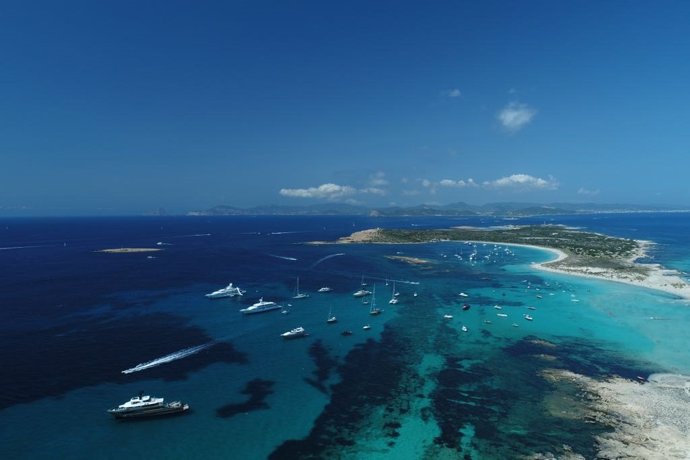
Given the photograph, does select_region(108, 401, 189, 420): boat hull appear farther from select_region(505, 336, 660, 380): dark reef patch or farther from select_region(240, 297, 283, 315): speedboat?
select_region(505, 336, 660, 380): dark reef patch

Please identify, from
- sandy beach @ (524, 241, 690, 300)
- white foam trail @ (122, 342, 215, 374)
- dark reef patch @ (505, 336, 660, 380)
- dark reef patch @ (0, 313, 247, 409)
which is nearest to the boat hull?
dark reef patch @ (0, 313, 247, 409)

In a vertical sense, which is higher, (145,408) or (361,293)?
(361,293)

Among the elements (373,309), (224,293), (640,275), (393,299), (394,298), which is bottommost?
(640,275)

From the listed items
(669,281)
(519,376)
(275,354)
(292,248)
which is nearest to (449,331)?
(519,376)

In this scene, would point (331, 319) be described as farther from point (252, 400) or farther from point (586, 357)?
point (586, 357)

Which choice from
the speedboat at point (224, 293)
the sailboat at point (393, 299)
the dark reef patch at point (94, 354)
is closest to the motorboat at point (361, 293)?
the sailboat at point (393, 299)

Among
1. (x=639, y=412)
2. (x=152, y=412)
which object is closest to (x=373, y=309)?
(x=639, y=412)
